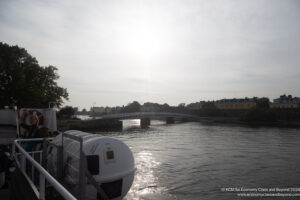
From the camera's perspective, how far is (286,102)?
140750 millimetres

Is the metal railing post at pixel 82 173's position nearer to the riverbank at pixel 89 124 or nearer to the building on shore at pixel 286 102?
the riverbank at pixel 89 124

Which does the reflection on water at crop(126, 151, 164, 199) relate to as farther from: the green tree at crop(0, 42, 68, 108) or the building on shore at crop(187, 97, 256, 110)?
the building on shore at crop(187, 97, 256, 110)

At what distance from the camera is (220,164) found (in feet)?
70.5

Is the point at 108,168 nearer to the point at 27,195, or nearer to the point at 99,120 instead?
the point at 27,195

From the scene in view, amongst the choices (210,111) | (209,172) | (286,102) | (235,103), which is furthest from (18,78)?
(286,102)

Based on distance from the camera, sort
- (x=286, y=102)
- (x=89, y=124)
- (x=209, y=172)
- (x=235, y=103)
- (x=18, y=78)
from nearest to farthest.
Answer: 1. (x=209, y=172)
2. (x=18, y=78)
3. (x=89, y=124)
4. (x=286, y=102)
5. (x=235, y=103)

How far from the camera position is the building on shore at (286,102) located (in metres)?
135

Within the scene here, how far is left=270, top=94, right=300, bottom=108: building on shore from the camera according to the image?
135 meters

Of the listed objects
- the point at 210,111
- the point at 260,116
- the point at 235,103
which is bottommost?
the point at 260,116

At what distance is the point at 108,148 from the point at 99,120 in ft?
218

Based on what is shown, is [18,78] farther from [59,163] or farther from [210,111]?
[210,111]

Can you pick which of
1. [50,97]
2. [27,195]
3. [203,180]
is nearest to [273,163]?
[203,180]

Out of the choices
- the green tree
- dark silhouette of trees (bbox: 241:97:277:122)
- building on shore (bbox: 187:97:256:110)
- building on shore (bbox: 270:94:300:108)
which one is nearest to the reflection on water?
the green tree

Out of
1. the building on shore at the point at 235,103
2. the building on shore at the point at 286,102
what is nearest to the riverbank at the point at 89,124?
the building on shore at the point at 235,103
